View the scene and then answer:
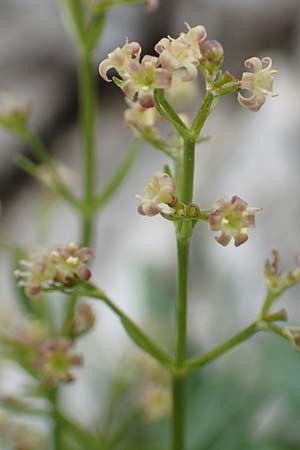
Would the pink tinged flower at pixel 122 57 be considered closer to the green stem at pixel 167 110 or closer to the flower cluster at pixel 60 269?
the green stem at pixel 167 110

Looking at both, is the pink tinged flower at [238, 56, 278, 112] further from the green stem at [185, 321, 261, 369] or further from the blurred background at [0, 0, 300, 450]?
the blurred background at [0, 0, 300, 450]

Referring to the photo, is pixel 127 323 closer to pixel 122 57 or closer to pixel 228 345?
pixel 228 345

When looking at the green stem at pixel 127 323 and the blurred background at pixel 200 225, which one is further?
the blurred background at pixel 200 225

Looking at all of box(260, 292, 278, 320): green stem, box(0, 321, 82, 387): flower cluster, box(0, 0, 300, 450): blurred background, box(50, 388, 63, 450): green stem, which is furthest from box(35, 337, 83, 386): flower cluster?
box(0, 0, 300, 450): blurred background

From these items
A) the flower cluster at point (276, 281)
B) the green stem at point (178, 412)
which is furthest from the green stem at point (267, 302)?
the green stem at point (178, 412)

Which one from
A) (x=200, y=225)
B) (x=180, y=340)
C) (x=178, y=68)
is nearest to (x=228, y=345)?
(x=180, y=340)

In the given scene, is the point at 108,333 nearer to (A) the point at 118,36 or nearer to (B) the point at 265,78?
(B) the point at 265,78
